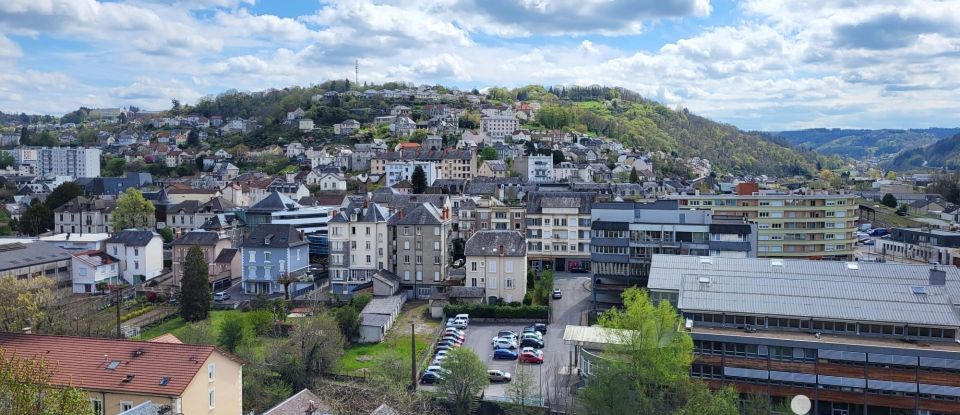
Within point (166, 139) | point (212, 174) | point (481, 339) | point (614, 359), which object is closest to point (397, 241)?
point (481, 339)

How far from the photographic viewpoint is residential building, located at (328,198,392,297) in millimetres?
45594

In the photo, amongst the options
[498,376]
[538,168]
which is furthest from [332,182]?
[498,376]

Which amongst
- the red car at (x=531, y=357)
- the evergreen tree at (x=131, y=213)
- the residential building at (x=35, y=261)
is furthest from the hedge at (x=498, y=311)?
the evergreen tree at (x=131, y=213)

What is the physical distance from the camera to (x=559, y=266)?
52250 millimetres

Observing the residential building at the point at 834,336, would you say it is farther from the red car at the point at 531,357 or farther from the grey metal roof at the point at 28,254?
the grey metal roof at the point at 28,254

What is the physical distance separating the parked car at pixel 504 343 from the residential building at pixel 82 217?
45.1 metres

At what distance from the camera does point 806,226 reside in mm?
51812

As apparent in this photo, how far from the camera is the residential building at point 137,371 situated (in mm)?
21125

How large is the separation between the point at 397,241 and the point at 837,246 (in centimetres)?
3246

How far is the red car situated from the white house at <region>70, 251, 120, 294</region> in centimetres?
3186

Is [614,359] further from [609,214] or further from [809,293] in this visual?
[609,214]

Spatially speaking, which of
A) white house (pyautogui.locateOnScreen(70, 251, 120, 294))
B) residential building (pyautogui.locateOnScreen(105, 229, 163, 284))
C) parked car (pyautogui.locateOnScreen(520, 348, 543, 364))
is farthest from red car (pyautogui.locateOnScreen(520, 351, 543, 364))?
white house (pyautogui.locateOnScreen(70, 251, 120, 294))

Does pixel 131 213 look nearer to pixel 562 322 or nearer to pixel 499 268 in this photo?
pixel 499 268

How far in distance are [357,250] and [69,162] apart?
303 feet
